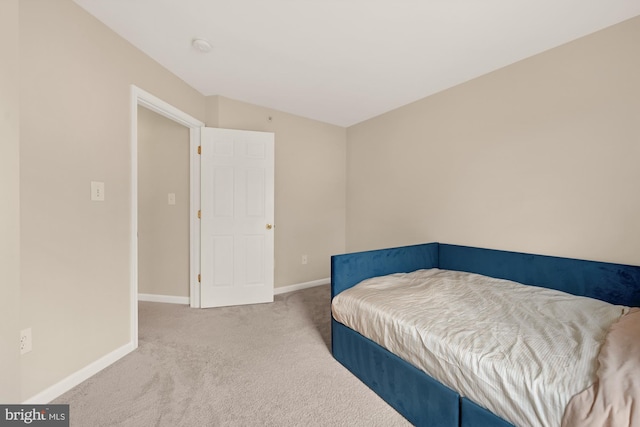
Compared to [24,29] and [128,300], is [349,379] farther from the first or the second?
[24,29]

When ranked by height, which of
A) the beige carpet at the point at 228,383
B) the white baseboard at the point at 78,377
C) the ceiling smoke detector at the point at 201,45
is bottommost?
the beige carpet at the point at 228,383

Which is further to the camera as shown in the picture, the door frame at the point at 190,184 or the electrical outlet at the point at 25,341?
the door frame at the point at 190,184

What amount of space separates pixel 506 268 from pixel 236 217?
2.63m

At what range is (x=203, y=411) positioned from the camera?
141 centimetres

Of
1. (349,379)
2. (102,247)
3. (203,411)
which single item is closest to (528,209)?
(349,379)

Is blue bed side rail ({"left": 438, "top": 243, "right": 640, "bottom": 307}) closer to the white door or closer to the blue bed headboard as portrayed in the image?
the blue bed headboard

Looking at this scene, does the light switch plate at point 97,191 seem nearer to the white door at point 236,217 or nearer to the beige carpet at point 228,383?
the white door at point 236,217

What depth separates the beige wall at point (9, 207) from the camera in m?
1.02

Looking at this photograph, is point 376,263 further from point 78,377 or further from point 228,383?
point 78,377

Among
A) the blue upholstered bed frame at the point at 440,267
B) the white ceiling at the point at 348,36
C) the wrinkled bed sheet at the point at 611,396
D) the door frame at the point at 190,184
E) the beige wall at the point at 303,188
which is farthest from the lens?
the beige wall at the point at 303,188

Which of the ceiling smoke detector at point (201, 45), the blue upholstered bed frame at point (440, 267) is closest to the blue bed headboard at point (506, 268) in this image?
the blue upholstered bed frame at point (440, 267)

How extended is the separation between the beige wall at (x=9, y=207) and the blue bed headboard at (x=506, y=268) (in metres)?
1.58

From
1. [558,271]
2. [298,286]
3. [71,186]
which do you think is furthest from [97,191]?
[558,271]

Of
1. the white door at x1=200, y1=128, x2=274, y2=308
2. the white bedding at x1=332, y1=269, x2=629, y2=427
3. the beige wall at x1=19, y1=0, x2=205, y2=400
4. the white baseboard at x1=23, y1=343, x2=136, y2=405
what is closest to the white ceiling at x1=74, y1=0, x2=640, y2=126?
the beige wall at x1=19, y1=0, x2=205, y2=400
